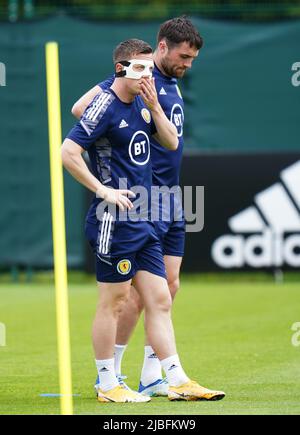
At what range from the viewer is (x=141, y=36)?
14.7 meters

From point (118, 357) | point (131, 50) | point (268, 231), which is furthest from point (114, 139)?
point (268, 231)

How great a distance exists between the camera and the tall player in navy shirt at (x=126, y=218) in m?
6.36

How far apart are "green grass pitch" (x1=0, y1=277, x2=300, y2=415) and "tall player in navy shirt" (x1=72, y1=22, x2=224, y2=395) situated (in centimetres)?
39

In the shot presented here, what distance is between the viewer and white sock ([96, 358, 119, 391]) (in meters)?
6.59

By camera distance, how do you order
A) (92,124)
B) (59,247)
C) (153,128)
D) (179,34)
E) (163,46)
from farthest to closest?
1. (163,46)
2. (179,34)
3. (153,128)
4. (92,124)
5. (59,247)

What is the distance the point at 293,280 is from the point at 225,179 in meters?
1.61

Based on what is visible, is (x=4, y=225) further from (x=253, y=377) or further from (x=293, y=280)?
(x=253, y=377)

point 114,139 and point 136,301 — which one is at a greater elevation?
point 114,139

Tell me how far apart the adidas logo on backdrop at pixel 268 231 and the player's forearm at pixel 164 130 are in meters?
7.43

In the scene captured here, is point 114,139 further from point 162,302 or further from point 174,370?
point 174,370

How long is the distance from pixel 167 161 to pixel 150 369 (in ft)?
4.54

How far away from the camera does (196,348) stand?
9.08 metres

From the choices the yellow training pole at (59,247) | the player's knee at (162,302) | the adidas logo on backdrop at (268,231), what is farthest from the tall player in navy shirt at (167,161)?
the adidas logo on backdrop at (268,231)

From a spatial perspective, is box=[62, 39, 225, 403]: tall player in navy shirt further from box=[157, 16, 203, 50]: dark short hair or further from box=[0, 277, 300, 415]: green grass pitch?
box=[157, 16, 203, 50]: dark short hair
